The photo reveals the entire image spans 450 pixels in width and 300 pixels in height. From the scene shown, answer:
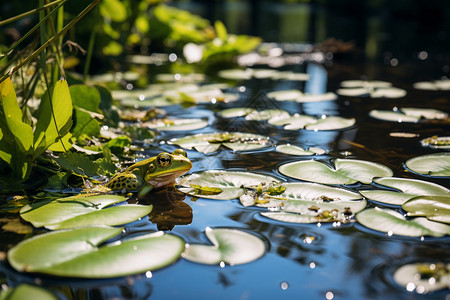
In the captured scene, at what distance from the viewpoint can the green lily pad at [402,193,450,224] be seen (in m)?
1.23

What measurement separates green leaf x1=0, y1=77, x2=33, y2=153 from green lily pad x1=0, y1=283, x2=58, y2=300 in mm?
612

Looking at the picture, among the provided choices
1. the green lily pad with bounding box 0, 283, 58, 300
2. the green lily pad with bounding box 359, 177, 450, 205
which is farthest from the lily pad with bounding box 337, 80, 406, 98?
the green lily pad with bounding box 0, 283, 58, 300

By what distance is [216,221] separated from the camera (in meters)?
1.29

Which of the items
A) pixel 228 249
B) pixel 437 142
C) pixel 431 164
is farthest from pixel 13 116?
pixel 437 142

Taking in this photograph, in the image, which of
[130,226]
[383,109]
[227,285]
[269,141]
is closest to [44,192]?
[130,226]

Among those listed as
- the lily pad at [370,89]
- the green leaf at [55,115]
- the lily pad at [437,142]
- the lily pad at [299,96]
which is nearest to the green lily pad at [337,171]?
the lily pad at [437,142]

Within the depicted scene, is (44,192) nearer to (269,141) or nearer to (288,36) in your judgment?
(269,141)

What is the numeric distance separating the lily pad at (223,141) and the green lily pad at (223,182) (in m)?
0.31

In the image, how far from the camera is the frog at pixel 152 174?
1.45m

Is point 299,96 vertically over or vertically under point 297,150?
over

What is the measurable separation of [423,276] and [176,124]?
1499mm

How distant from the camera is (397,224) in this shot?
122cm

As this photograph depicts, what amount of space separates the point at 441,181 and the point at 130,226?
3.18 feet

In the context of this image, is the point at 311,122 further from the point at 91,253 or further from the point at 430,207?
the point at 91,253
